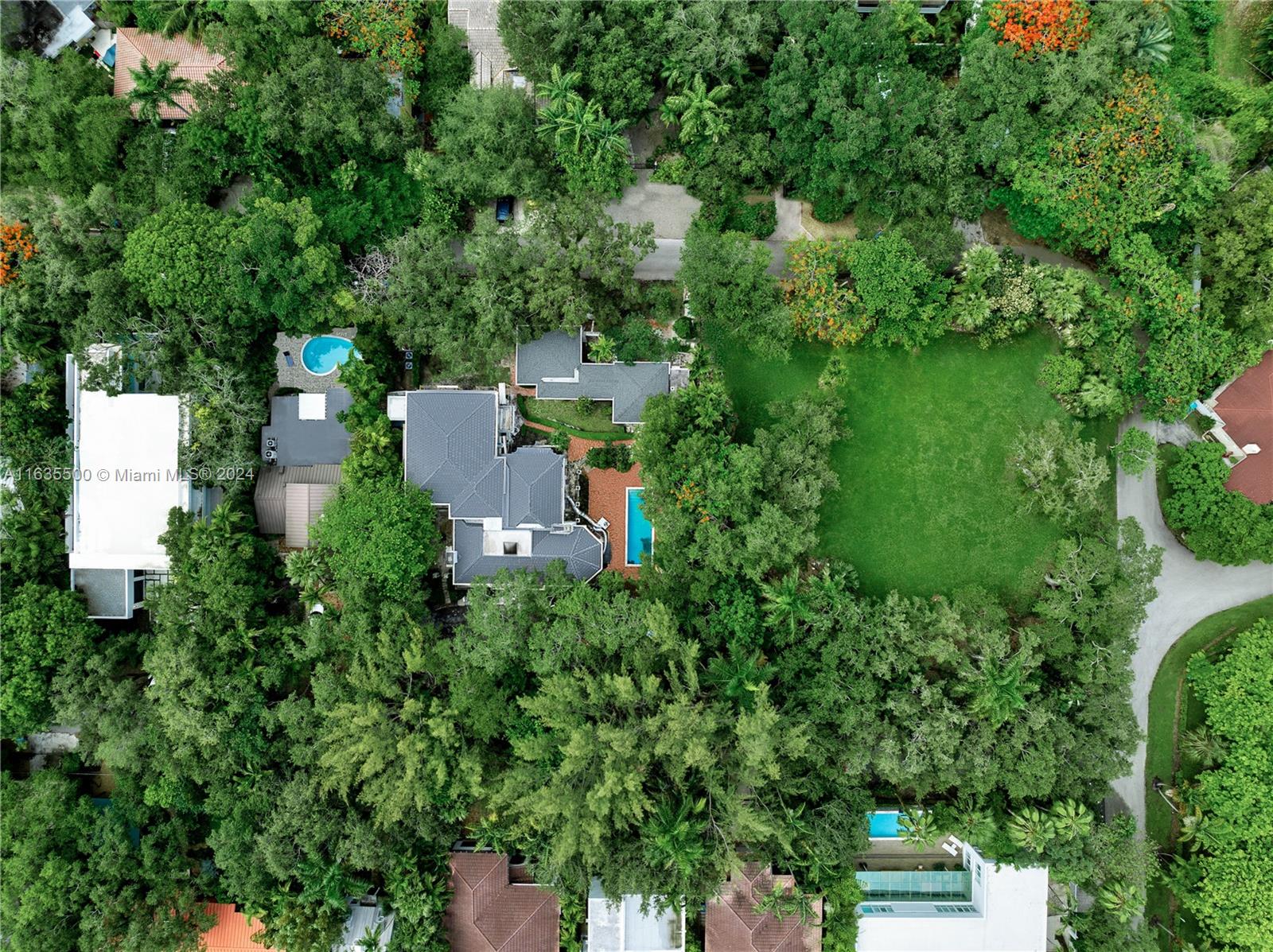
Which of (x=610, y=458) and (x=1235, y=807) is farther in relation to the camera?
(x=610, y=458)

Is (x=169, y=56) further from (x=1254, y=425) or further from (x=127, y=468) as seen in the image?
(x=1254, y=425)

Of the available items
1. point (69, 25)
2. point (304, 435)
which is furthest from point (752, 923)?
point (69, 25)

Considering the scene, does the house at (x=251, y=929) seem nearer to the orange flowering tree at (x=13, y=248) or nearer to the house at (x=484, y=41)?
the orange flowering tree at (x=13, y=248)

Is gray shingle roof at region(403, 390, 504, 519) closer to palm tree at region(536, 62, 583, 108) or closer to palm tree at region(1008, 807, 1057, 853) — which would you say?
palm tree at region(536, 62, 583, 108)

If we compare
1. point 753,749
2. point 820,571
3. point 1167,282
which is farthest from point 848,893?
point 1167,282

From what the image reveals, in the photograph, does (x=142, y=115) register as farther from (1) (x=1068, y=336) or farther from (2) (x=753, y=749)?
(1) (x=1068, y=336)

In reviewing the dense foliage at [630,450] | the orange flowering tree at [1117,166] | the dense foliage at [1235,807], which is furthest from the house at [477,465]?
the dense foliage at [1235,807]

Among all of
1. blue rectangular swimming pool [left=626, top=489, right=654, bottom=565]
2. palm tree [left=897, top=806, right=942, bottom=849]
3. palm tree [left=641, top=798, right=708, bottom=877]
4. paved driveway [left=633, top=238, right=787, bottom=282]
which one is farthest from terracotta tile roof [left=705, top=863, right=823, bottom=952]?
paved driveway [left=633, top=238, right=787, bottom=282]
